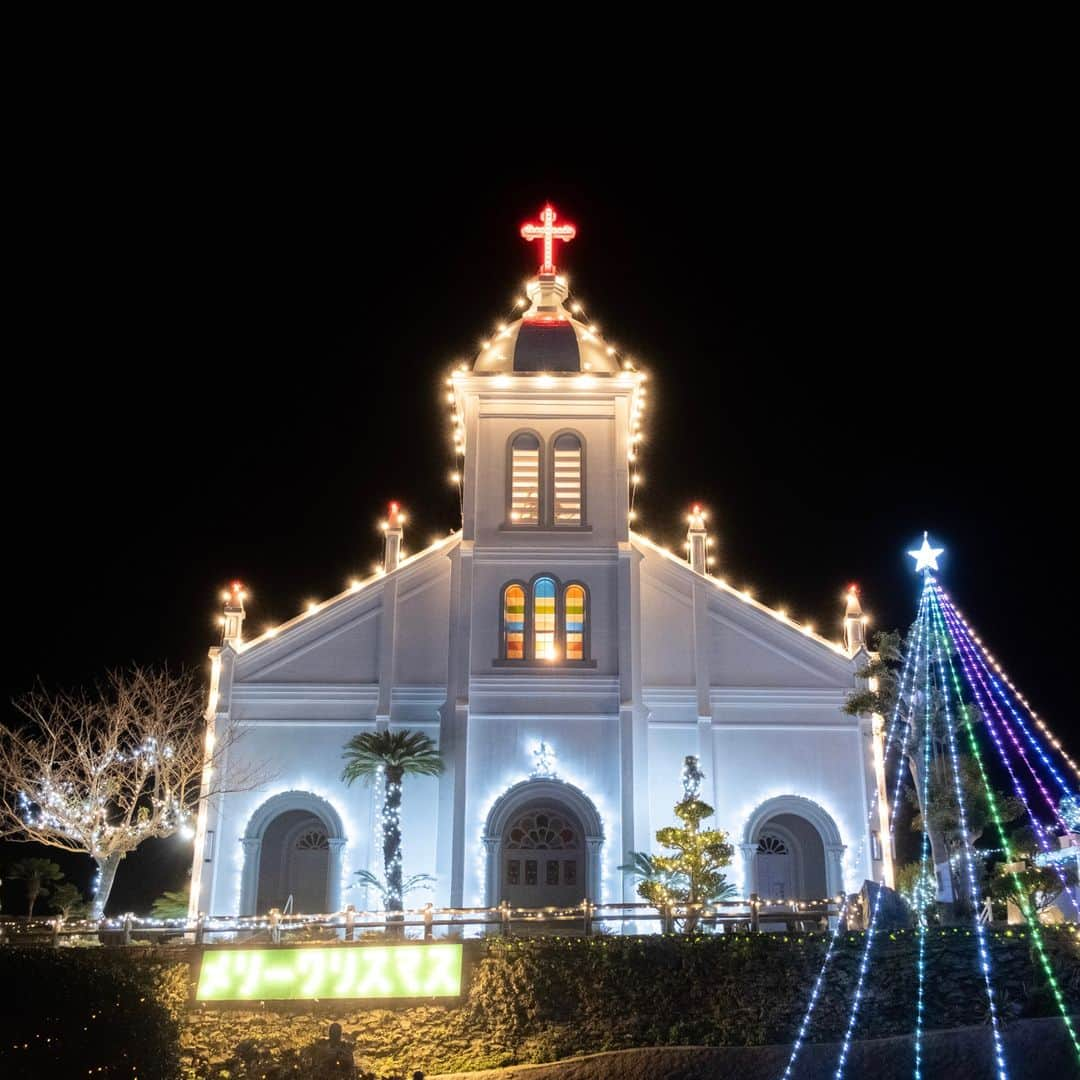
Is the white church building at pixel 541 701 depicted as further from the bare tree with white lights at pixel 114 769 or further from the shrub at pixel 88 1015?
the shrub at pixel 88 1015

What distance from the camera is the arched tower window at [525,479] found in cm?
3312

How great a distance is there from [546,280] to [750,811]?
50.1ft

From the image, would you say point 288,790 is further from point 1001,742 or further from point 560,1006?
point 1001,742

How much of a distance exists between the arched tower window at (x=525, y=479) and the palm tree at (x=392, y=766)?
250 inches

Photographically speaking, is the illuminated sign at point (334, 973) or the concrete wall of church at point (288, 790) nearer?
the illuminated sign at point (334, 973)

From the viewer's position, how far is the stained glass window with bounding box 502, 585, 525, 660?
31.8 m

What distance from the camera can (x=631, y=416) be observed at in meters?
34.4

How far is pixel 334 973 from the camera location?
2286 cm

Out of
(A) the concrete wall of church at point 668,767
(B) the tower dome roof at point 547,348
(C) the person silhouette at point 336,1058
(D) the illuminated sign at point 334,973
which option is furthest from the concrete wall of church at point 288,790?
(B) the tower dome roof at point 547,348

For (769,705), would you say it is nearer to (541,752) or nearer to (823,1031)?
(541,752)

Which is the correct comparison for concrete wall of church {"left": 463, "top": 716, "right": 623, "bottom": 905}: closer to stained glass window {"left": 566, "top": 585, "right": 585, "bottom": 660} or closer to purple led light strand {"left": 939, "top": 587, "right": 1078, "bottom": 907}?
stained glass window {"left": 566, "top": 585, "right": 585, "bottom": 660}

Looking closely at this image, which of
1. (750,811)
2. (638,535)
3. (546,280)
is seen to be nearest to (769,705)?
(750,811)

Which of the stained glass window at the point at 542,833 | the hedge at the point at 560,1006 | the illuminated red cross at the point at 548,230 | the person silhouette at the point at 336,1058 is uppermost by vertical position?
the illuminated red cross at the point at 548,230

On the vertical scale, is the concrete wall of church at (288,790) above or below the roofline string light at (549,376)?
below
